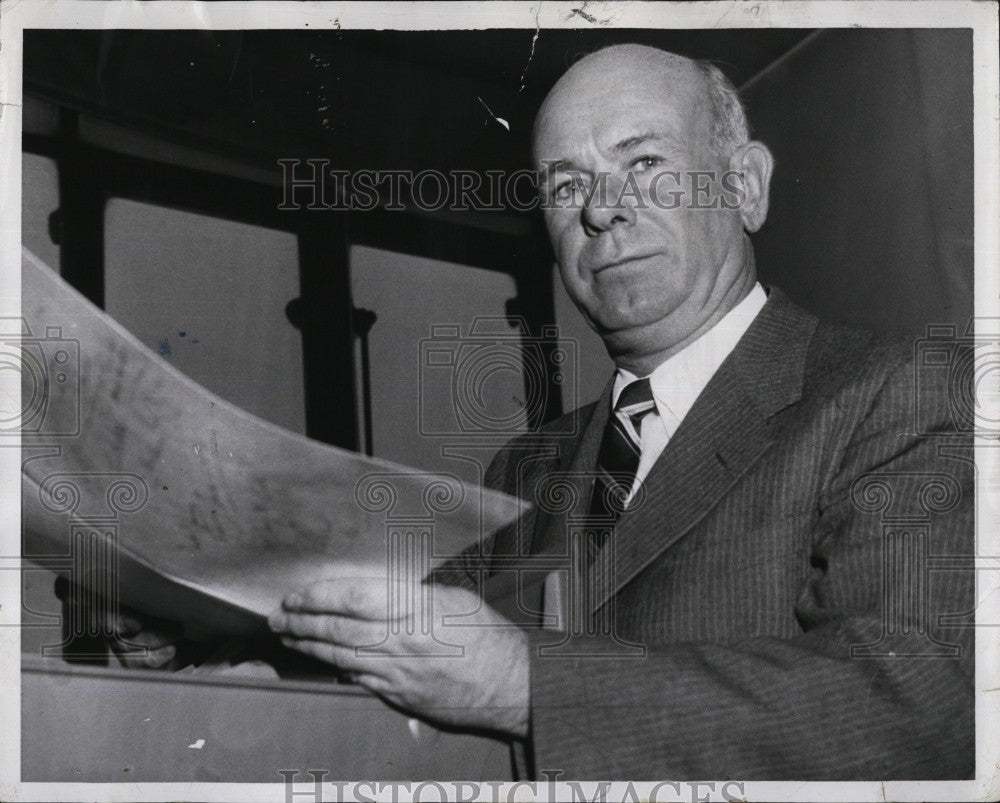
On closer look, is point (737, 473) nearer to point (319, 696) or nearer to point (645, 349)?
point (645, 349)

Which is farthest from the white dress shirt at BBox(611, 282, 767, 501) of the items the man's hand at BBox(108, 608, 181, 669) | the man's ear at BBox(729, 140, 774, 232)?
the man's hand at BBox(108, 608, 181, 669)

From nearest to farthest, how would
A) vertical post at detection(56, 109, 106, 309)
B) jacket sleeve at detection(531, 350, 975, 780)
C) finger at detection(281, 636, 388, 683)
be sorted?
1. jacket sleeve at detection(531, 350, 975, 780)
2. finger at detection(281, 636, 388, 683)
3. vertical post at detection(56, 109, 106, 309)

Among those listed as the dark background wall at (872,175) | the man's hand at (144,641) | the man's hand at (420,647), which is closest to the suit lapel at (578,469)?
the man's hand at (420,647)

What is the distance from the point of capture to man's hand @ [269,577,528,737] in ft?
6.05

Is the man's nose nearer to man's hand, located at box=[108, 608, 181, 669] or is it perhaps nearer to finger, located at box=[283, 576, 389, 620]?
finger, located at box=[283, 576, 389, 620]

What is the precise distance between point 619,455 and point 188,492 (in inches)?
29.0

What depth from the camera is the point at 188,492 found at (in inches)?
77.7

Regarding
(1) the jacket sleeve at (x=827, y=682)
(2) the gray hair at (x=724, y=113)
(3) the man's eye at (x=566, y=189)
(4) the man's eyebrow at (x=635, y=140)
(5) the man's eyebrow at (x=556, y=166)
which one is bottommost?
(1) the jacket sleeve at (x=827, y=682)

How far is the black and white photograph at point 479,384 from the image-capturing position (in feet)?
6.03

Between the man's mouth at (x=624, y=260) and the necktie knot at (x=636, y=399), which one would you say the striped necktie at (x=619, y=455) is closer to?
the necktie knot at (x=636, y=399)

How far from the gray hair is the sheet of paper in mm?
710

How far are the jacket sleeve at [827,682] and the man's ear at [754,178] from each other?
0.35 meters

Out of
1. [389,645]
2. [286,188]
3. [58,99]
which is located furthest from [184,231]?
[389,645]

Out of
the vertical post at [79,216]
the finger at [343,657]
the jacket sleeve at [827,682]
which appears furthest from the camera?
the vertical post at [79,216]
